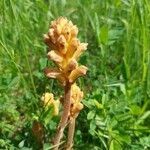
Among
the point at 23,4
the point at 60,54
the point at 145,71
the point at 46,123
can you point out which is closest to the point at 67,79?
the point at 60,54

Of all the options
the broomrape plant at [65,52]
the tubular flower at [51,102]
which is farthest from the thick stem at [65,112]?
the tubular flower at [51,102]

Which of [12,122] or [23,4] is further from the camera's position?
[23,4]

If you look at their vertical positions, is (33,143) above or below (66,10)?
below

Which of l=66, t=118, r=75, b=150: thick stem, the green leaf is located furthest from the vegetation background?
l=66, t=118, r=75, b=150: thick stem

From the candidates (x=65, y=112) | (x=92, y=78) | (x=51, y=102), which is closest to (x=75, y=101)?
(x=65, y=112)

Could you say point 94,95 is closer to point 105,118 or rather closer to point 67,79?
point 105,118

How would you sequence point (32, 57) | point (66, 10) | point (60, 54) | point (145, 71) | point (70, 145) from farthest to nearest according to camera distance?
point (66, 10), point (32, 57), point (145, 71), point (70, 145), point (60, 54)
